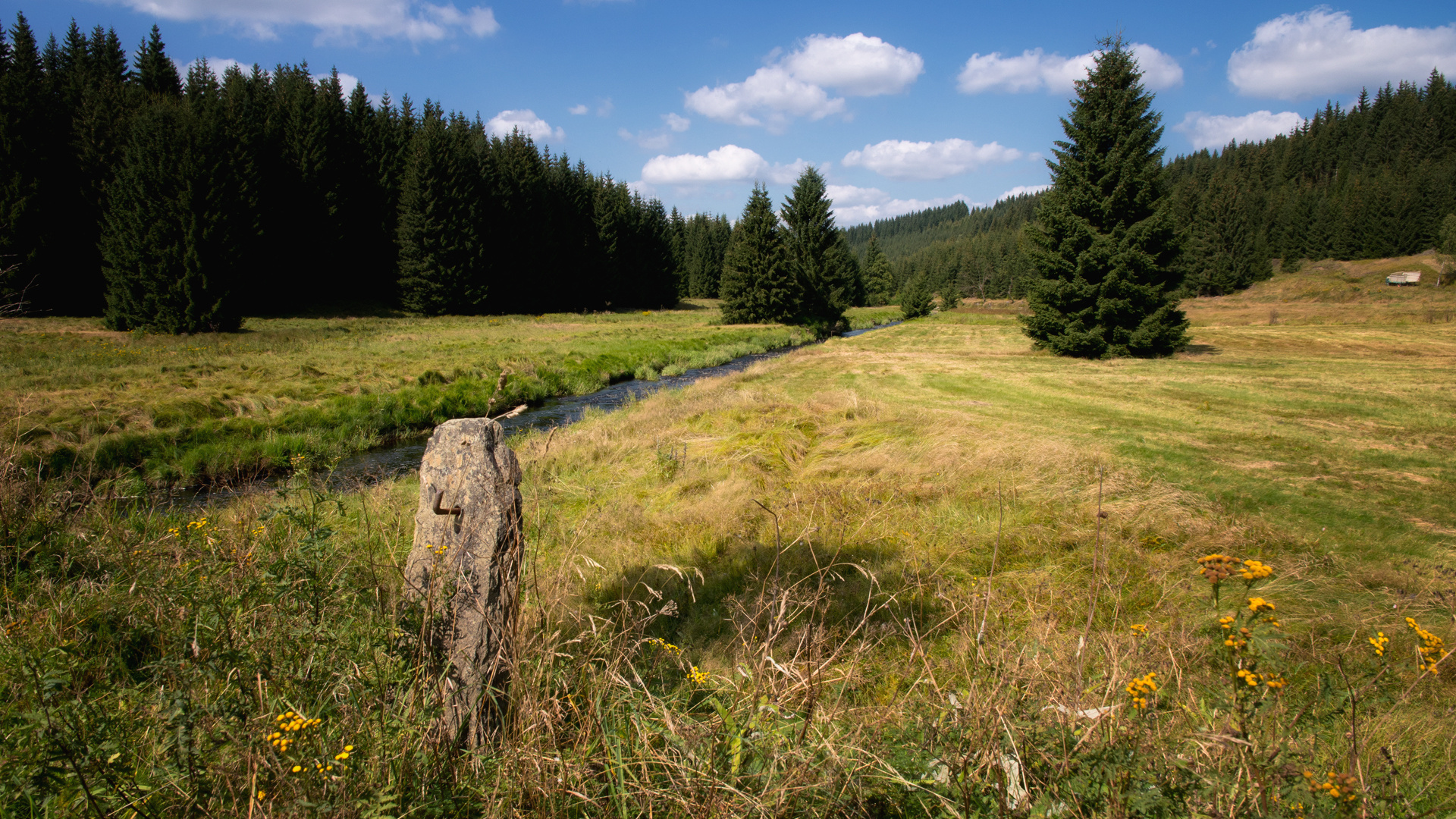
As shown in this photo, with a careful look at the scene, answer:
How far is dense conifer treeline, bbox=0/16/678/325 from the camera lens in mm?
24875

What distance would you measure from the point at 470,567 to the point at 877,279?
3513 inches

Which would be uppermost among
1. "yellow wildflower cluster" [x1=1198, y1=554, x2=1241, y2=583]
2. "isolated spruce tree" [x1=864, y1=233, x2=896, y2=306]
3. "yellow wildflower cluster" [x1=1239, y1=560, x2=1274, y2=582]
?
"isolated spruce tree" [x1=864, y1=233, x2=896, y2=306]

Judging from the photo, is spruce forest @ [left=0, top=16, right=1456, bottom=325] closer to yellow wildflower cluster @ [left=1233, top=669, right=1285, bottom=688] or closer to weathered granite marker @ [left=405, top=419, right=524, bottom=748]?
weathered granite marker @ [left=405, top=419, right=524, bottom=748]

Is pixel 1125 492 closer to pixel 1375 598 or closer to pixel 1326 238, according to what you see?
pixel 1375 598

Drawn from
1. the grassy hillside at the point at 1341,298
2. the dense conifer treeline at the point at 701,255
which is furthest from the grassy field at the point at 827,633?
the dense conifer treeline at the point at 701,255

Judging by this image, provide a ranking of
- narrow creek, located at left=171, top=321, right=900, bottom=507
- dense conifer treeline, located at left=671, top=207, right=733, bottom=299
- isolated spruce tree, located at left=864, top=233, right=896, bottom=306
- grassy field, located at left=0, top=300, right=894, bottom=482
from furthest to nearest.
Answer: isolated spruce tree, located at left=864, top=233, right=896, bottom=306
dense conifer treeline, located at left=671, top=207, right=733, bottom=299
grassy field, located at left=0, top=300, right=894, bottom=482
narrow creek, located at left=171, top=321, right=900, bottom=507

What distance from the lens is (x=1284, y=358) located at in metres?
17.3

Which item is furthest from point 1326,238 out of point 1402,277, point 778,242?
point 778,242

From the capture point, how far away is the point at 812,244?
129ft

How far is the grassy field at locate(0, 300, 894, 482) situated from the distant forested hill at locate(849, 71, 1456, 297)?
36712 mm

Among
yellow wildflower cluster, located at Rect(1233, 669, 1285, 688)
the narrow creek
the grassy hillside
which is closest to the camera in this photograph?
yellow wildflower cluster, located at Rect(1233, 669, 1285, 688)

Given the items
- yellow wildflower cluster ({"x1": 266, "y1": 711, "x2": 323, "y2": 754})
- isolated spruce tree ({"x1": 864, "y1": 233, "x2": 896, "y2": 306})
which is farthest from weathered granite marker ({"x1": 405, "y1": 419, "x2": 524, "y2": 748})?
isolated spruce tree ({"x1": 864, "y1": 233, "x2": 896, "y2": 306})

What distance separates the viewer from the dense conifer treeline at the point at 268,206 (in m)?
24.9

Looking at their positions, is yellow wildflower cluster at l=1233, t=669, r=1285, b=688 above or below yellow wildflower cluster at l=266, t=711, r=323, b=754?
above
